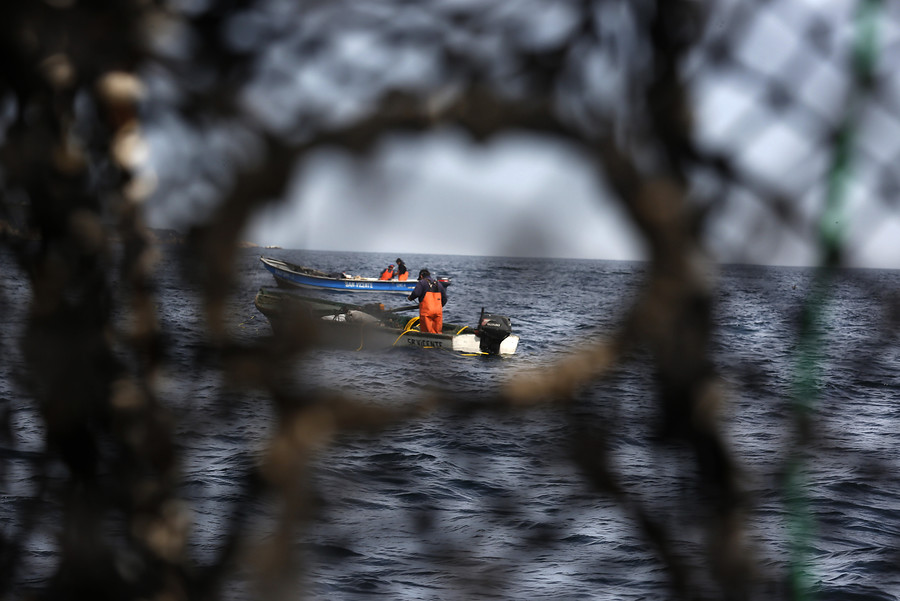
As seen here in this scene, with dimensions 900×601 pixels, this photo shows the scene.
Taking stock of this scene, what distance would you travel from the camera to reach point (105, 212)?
5.09 ft

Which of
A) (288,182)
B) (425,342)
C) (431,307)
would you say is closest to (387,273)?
(431,307)

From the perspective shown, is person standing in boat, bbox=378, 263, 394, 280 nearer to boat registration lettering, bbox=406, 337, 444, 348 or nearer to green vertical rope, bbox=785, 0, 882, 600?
boat registration lettering, bbox=406, 337, 444, 348

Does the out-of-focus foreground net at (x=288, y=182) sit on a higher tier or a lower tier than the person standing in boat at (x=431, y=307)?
higher

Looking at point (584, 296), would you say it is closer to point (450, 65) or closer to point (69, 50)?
point (450, 65)

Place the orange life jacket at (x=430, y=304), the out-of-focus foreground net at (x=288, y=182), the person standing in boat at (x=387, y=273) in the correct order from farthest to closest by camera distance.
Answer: the person standing in boat at (x=387, y=273)
the orange life jacket at (x=430, y=304)
the out-of-focus foreground net at (x=288, y=182)

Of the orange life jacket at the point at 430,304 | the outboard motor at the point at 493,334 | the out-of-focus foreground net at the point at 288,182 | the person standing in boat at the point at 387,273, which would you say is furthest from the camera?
the person standing in boat at the point at 387,273

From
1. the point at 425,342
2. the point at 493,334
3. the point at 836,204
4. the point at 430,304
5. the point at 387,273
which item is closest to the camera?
the point at 836,204

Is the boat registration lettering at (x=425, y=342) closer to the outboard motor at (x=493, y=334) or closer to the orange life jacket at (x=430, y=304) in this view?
the orange life jacket at (x=430, y=304)

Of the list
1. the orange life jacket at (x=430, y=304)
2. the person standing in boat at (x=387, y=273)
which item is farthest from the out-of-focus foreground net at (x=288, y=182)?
the person standing in boat at (x=387, y=273)

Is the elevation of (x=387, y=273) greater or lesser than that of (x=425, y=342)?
greater

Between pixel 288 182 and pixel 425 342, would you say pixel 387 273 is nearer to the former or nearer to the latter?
pixel 425 342

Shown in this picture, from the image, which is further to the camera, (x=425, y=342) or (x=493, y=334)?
(x=493, y=334)

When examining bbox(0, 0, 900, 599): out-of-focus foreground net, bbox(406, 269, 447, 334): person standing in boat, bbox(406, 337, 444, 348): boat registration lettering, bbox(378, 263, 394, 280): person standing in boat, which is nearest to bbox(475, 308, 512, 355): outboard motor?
bbox(406, 337, 444, 348): boat registration lettering

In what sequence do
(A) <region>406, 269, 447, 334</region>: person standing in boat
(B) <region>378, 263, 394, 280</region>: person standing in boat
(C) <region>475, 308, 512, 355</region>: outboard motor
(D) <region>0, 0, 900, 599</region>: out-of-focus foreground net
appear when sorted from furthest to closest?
(B) <region>378, 263, 394, 280</region>: person standing in boat < (A) <region>406, 269, 447, 334</region>: person standing in boat < (C) <region>475, 308, 512, 355</region>: outboard motor < (D) <region>0, 0, 900, 599</region>: out-of-focus foreground net
